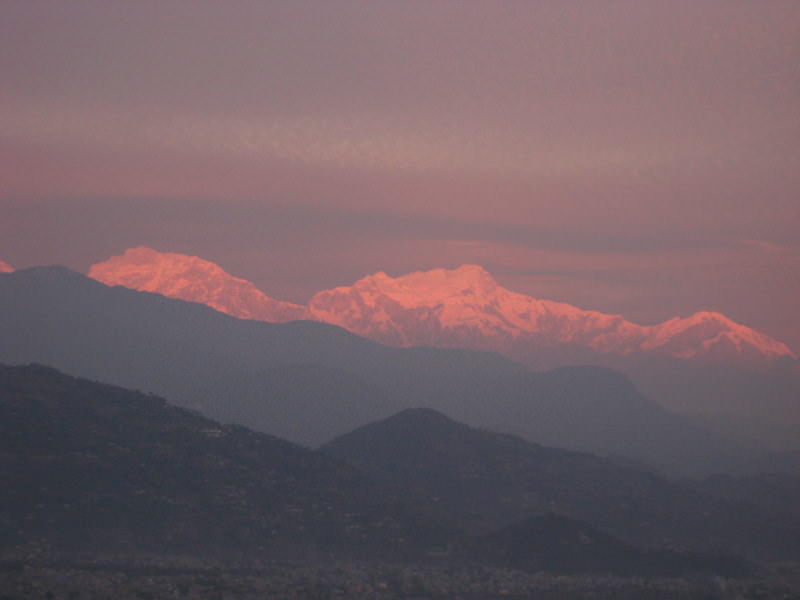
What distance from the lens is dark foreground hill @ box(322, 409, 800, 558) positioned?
94.9 metres

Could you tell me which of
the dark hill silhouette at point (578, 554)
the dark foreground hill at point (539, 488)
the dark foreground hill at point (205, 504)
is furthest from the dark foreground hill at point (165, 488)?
the dark foreground hill at point (539, 488)

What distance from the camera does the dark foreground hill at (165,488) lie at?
73250 mm

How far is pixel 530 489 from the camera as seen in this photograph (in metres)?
104

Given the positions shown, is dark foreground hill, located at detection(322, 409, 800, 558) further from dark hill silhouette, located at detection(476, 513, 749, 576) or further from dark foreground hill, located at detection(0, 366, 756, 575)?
dark foreground hill, located at detection(0, 366, 756, 575)

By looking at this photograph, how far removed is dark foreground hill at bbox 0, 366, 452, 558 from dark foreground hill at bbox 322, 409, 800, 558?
11340mm

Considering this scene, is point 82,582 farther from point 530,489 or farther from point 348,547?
point 530,489

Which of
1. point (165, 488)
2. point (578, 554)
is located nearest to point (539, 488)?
point (578, 554)

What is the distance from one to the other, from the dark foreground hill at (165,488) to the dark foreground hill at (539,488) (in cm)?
1134

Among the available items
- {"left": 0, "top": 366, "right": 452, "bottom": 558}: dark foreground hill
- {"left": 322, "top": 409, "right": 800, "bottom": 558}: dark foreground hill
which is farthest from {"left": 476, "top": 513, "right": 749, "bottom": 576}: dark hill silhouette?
{"left": 322, "top": 409, "right": 800, "bottom": 558}: dark foreground hill

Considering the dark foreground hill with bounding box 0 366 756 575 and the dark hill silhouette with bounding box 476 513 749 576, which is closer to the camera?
the dark hill silhouette with bounding box 476 513 749 576

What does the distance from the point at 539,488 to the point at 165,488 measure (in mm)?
41760

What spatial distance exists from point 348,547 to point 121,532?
16.9 meters

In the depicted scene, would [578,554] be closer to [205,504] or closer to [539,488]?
[205,504]

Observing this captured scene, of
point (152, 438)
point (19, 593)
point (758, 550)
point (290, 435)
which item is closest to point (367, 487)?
point (152, 438)
